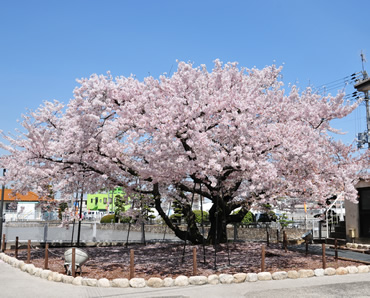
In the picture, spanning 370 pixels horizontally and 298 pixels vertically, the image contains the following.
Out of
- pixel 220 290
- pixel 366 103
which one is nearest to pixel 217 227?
pixel 220 290

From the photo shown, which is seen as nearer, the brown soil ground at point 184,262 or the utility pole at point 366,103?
the brown soil ground at point 184,262

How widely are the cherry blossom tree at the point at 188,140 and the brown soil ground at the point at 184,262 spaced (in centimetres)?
203

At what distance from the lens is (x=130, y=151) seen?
51.8 feet

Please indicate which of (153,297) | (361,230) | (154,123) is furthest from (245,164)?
(361,230)

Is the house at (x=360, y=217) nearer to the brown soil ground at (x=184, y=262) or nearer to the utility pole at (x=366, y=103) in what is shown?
the brown soil ground at (x=184, y=262)

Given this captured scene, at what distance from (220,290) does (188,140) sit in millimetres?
Result: 5023

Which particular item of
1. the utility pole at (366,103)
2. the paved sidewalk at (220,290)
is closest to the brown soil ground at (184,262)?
the paved sidewalk at (220,290)

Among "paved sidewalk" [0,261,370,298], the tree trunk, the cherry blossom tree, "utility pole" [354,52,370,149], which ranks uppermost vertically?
"utility pole" [354,52,370,149]

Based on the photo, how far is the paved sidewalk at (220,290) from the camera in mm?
10211

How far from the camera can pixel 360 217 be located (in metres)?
19.7

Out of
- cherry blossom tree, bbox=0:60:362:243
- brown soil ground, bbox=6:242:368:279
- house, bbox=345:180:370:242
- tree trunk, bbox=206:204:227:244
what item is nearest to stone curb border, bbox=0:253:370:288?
brown soil ground, bbox=6:242:368:279

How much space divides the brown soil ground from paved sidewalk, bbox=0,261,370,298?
1529mm

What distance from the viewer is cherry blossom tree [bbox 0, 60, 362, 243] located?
44.0 ft

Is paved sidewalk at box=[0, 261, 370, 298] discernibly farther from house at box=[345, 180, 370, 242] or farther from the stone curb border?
house at box=[345, 180, 370, 242]
